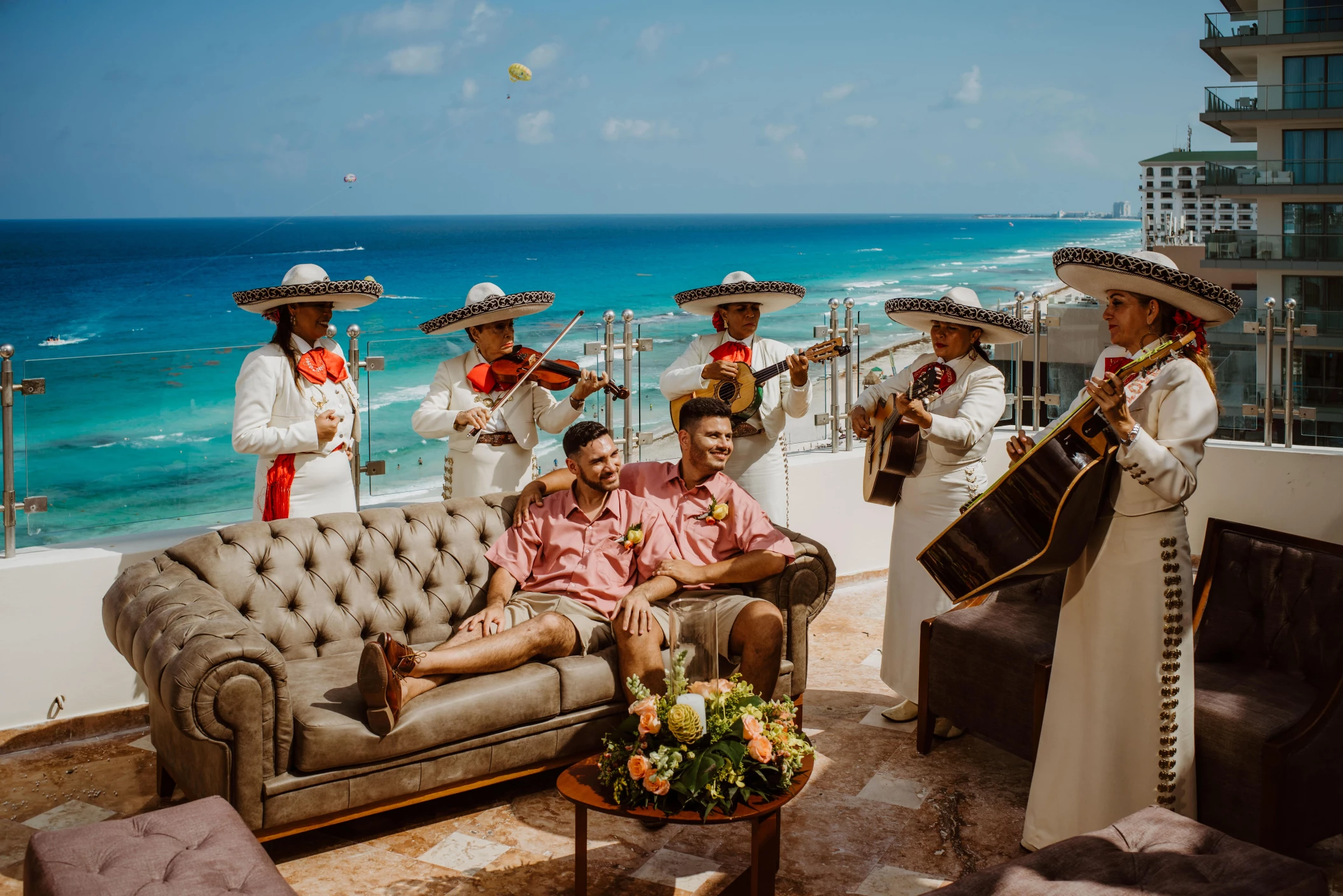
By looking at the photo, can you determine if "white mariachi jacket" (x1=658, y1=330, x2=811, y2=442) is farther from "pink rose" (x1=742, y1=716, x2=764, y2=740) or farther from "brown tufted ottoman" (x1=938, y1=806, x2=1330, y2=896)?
"brown tufted ottoman" (x1=938, y1=806, x2=1330, y2=896)

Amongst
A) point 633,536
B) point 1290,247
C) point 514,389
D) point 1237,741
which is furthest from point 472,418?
point 1290,247

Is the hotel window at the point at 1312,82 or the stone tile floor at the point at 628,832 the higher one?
the hotel window at the point at 1312,82

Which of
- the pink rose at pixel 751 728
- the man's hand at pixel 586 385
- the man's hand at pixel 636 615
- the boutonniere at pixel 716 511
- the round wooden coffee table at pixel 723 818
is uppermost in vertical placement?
the man's hand at pixel 586 385

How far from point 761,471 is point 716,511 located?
782 millimetres

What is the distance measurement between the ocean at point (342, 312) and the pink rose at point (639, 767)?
2.02 metres

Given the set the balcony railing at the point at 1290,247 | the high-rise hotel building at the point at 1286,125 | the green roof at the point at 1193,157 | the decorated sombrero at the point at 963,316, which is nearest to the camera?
the decorated sombrero at the point at 963,316

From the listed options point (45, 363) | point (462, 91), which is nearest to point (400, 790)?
point (45, 363)

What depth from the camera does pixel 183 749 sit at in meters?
3.26

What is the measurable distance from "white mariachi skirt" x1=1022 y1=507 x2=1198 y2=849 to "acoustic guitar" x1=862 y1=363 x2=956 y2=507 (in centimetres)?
110

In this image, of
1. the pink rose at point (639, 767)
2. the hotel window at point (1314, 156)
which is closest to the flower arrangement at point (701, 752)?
the pink rose at point (639, 767)

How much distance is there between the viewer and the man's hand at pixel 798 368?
4465 millimetres

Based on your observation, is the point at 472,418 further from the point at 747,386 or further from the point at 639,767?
the point at 639,767

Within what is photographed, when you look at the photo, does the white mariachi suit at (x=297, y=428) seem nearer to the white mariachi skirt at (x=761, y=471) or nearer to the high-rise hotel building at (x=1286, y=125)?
the white mariachi skirt at (x=761, y=471)

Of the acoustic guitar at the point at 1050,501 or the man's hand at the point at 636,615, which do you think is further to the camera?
the man's hand at the point at 636,615
